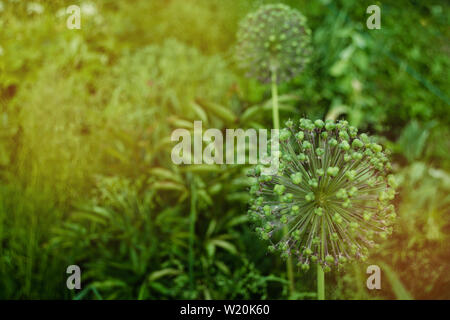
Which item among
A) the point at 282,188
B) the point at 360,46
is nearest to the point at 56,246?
the point at 282,188

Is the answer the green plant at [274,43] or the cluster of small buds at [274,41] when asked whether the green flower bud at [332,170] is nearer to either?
the green plant at [274,43]

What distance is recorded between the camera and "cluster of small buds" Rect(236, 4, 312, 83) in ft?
6.75

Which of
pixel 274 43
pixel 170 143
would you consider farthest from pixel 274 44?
pixel 170 143

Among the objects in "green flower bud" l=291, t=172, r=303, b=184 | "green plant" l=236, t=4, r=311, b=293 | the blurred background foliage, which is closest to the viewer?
"green flower bud" l=291, t=172, r=303, b=184

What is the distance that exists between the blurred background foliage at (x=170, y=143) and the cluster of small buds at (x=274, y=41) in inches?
12.2

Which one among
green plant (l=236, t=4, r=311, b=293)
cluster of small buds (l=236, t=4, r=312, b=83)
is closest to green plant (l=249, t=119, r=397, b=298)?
green plant (l=236, t=4, r=311, b=293)

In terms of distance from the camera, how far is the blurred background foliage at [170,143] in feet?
7.50

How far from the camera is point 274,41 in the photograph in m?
A: 2.08

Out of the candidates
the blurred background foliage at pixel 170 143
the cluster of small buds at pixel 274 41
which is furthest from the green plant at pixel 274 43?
the blurred background foliage at pixel 170 143

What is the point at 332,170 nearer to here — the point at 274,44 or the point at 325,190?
the point at 325,190

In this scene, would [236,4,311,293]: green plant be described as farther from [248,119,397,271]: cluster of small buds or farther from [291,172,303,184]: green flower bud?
[291,172,303,184]: green flower bud

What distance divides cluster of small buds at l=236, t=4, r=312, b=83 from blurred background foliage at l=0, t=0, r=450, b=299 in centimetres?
31

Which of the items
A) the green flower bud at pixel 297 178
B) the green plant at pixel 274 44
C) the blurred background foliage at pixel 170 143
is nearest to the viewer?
the green flower bud at pixel 297 178

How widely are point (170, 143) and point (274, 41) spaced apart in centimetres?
102
